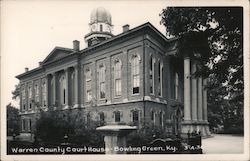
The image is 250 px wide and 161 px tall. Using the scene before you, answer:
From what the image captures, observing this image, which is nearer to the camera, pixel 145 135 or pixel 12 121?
pixel 12 121

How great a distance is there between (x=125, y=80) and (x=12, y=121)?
2.38 meters

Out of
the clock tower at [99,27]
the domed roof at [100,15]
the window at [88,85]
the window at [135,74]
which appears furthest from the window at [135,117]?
the domed roof at [100,15]

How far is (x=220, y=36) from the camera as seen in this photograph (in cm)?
643

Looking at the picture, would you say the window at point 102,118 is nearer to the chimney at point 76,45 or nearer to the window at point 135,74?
the window at point 135,74

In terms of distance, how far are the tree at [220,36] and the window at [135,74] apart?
3.43 feet

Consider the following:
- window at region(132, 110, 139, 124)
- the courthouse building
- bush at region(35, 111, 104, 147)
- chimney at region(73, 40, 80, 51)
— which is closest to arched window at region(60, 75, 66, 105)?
the courthouse building

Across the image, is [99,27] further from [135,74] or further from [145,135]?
[145,135]

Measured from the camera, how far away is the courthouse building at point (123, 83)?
6996 mm

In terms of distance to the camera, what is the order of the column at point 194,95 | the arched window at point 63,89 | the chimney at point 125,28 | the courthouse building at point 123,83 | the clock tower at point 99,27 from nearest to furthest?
the clock tower at point 99,27 → the chimney at point 125,28 → the column at point 194,95 → the courthouse building at point 123,83 → the arched window at point 63,89

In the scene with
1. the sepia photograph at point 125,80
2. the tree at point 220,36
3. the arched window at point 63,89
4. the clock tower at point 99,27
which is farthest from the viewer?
the arched window at point 63,89

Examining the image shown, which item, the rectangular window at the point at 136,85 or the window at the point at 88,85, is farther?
the window at the point at 88,85

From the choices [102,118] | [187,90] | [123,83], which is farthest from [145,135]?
[187,90]

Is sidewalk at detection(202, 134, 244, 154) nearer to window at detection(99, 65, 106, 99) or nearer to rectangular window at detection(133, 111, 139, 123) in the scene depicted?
rectangular window at detection(133, 111, 139, 123)

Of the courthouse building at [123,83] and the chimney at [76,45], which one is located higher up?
the chimney at [76,45]
